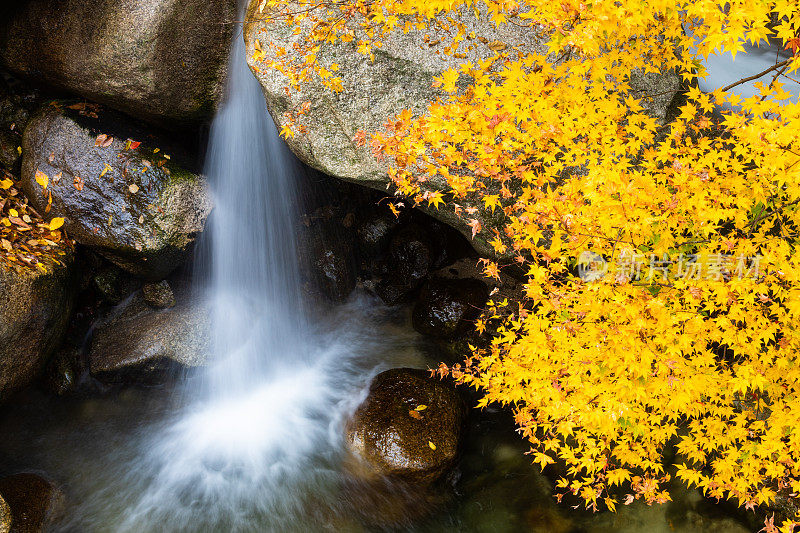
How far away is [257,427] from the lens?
19.2ft

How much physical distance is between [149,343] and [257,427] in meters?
1.71

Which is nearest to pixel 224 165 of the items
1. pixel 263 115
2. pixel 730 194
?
pixel 263 115

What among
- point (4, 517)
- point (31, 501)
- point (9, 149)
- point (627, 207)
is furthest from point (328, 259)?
point (627, 207)

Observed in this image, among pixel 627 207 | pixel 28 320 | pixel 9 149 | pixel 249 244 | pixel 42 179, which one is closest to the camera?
pixel 627 207

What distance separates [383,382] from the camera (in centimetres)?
555

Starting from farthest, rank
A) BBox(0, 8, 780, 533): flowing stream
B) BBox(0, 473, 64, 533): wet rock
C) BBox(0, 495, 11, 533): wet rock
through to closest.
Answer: BBox(0, 8, 780, 533): flowing stream → BBox(0, 473, 64, 533): wet rock → BBox(0, 495, 11, 533): wet rock

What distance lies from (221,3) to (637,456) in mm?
6363

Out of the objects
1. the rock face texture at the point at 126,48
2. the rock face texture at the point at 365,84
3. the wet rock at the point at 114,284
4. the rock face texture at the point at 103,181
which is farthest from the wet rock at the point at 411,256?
the wet rock at the point at 114,284

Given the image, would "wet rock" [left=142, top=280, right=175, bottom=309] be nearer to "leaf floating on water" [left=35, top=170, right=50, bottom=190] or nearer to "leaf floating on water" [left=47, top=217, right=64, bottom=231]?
"leaf floating on water" [left=47, top=217, right=64, bottom=231]

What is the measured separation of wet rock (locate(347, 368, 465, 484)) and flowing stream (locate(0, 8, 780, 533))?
372 millimetres

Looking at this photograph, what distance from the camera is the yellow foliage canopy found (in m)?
3.38

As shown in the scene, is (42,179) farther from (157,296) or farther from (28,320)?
(157,296)

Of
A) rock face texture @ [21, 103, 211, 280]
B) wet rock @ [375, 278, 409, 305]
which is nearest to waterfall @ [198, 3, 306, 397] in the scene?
rock face texture @ [21, 103, 211, 280]

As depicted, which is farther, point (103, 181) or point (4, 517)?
point (103, 181)
